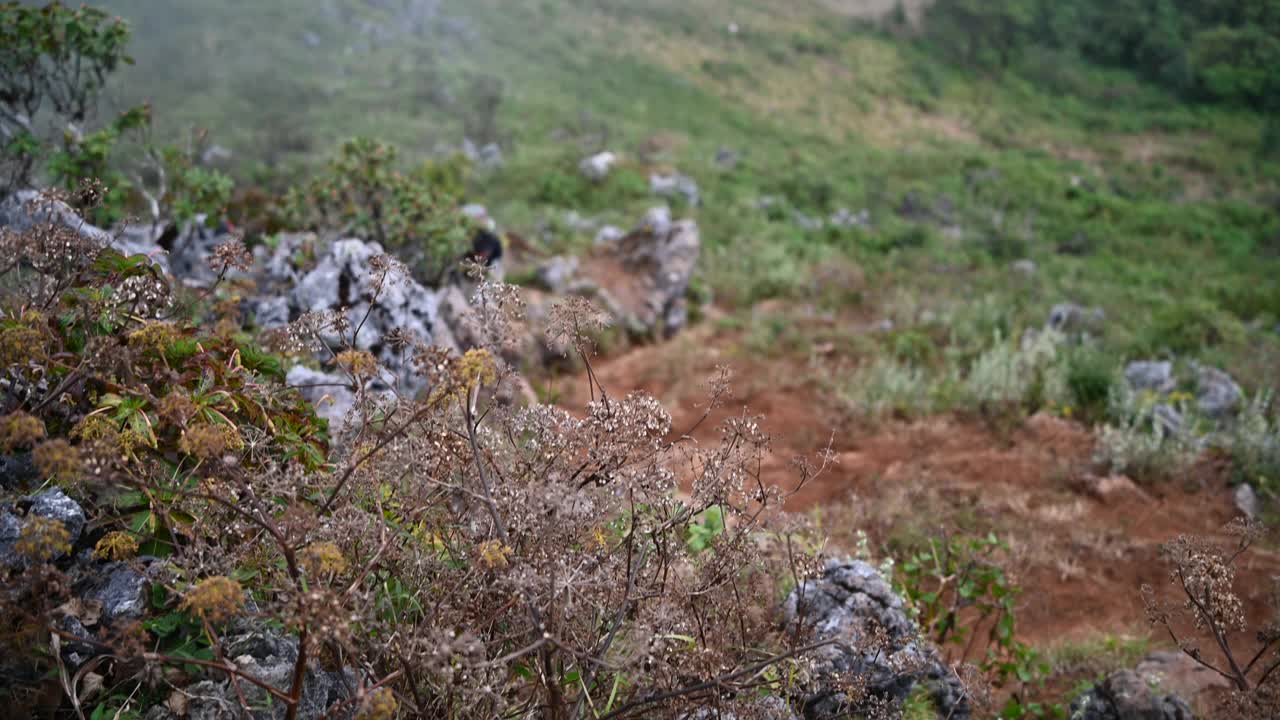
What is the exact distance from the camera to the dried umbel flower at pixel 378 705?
1584 mm

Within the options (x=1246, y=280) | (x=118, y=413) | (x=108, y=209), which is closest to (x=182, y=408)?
(x=118, y=413)

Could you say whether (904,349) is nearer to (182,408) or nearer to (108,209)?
(108,209)

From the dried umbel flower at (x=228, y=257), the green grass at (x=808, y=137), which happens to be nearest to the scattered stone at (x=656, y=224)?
the green grass at (x=808, y=137)

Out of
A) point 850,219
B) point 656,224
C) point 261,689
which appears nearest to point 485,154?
point 850,219

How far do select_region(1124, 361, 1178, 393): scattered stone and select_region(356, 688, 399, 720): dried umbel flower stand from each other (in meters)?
8.77

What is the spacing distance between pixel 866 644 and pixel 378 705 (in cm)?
146

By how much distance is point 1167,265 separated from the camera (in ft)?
51.2

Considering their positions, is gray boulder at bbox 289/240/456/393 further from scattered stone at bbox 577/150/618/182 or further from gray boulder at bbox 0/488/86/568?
scattered stone at bbox 577/150/618/182

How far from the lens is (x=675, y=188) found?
1788 cm

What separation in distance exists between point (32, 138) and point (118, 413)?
4.86m

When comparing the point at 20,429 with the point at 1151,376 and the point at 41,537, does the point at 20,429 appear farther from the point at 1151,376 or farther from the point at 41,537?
the point at 1151,376

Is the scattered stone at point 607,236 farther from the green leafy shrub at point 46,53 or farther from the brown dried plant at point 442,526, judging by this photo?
the brown dried plant at point 442,526

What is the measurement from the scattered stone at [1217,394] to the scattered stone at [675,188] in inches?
414

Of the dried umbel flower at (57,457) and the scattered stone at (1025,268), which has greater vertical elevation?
the dried umbel flower at (57,457)
